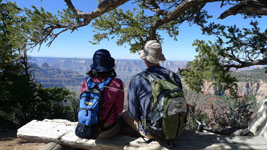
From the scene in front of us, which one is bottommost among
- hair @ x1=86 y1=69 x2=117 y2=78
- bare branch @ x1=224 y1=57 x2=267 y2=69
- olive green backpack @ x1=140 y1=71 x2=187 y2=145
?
olive green backpack @ x1=140 y1=71 x2=187 y2=145

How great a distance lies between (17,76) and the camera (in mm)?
10383

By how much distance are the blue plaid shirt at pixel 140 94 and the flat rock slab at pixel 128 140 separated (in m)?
0.35

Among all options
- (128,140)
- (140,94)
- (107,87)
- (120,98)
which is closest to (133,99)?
(140,94)

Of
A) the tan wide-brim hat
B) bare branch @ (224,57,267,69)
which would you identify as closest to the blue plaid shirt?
the tan wide-brim hat

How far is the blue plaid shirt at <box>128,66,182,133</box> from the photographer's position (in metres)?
2.17

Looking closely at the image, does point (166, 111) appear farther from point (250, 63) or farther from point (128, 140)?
point (250, 63)

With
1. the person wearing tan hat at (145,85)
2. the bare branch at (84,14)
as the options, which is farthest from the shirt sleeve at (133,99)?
the bare branch at (84,14)

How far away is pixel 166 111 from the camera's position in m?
1.95

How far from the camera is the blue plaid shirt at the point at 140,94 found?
7.12ft

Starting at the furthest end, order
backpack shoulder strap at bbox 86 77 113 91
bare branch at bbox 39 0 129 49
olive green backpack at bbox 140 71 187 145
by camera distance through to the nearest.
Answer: bare branch at bbox 39 0 129 49 → backpack shoulder strap at bbox 86 77 113 91 → olive green backpack at bbox 140 71 187 145

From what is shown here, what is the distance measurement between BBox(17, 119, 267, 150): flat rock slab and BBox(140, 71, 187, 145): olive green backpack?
228 mm

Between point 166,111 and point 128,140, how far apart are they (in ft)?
2.92

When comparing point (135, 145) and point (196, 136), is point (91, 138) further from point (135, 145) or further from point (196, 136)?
point (196, 136)

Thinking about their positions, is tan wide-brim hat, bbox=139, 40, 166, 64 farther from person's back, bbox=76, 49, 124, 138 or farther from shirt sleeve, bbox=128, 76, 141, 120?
person's back, bbox=76, 49, 124, 138
